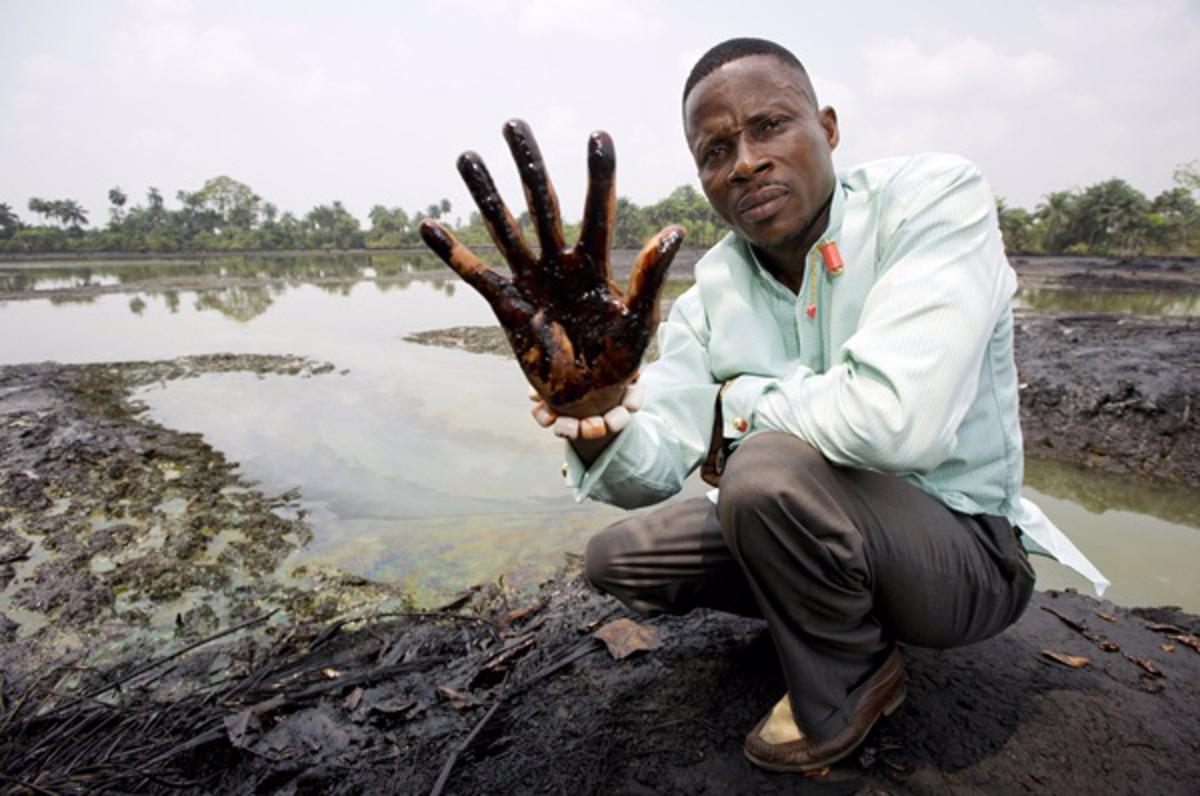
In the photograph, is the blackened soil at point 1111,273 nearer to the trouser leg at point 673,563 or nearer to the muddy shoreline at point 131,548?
the trouser leg at point 673,563

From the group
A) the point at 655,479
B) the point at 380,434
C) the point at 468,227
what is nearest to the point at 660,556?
the point at 655,479

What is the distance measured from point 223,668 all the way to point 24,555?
6.74ft

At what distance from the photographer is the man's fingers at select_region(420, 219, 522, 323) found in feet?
4.19

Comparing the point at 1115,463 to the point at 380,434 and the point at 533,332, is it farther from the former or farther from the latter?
the point at 380,434

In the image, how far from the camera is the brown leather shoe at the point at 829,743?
1.52 metres

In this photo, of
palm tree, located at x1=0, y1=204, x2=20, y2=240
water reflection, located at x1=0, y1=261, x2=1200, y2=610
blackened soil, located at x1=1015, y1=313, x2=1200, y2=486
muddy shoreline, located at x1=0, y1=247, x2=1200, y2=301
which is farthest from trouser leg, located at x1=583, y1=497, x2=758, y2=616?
palm tree, located at x1=0, y1=204, x2=20, y2=240

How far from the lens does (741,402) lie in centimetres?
163

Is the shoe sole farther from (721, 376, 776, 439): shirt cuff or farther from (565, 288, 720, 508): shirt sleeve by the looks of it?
(721, 376, 776, 439): shirt cuff

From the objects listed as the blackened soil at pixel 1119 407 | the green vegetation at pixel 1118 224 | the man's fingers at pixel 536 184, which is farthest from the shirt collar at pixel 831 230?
the green vegetation at pixel 1118 224

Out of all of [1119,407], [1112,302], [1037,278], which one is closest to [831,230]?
[1119,407]

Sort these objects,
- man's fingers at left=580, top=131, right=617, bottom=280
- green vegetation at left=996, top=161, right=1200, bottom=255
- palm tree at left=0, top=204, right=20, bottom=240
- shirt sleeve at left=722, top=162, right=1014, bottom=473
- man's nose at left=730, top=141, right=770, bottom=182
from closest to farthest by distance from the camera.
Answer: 1. man's fingers at left=580, top=131, right=617, bottom=280
2. shirt sleeve at left=722, top=162, right=1014, bottom=473
3. man's nose at left=730, top=141, right=770, bottom=182
4. green vegetation at left=996, top=161, right=1200, bottom=255
5. palm tree at left=0, top=204, right=20, bottom=240

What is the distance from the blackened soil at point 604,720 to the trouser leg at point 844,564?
0.29 meters

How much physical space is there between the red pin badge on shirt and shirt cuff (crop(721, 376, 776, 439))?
340 mm

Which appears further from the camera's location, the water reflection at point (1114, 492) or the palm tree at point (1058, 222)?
the palm tree at point (1058, 222)
